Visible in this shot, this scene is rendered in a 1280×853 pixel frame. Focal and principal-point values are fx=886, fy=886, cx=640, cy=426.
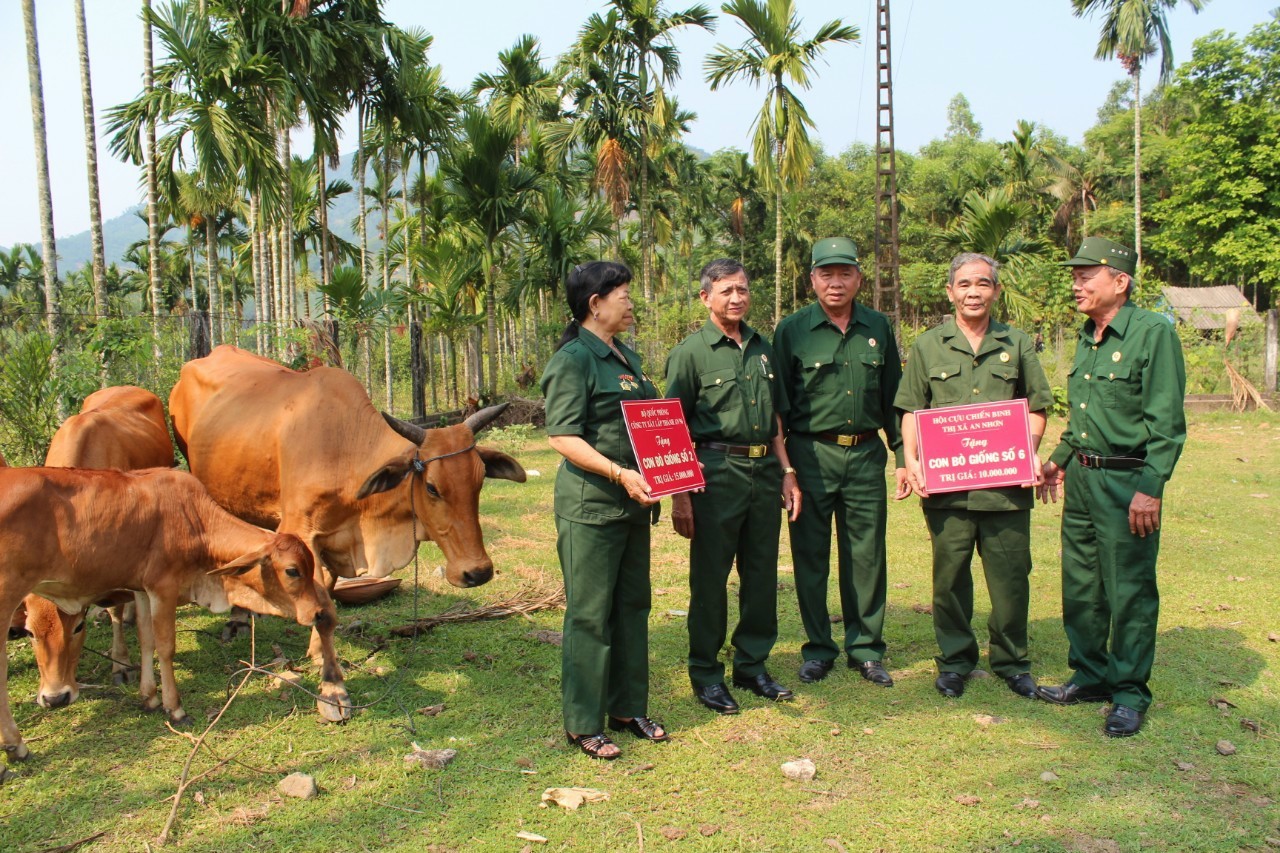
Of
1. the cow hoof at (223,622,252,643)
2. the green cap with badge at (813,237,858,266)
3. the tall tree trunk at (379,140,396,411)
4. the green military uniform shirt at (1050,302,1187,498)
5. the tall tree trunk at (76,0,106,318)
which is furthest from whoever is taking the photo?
the tall tree trunk at (379,140,396,411)

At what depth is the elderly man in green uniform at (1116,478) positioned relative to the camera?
13.4 feet

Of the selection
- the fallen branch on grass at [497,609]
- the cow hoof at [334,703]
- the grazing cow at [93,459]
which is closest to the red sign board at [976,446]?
the fallen branch on grass at [497,609]

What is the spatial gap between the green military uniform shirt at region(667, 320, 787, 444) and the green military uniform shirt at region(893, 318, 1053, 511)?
0.88 m

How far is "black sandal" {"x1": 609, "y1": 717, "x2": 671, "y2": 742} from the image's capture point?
404 cm

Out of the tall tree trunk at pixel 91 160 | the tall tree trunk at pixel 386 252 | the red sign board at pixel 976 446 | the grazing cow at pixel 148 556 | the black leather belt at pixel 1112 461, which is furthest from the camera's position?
the tall tree trunk at pixel 386 252

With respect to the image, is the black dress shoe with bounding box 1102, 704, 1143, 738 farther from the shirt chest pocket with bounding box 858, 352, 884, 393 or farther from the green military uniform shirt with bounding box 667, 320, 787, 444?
the green military uniform shirt with bounding box 667, 320, 787, 444

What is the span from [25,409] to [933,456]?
639 cm

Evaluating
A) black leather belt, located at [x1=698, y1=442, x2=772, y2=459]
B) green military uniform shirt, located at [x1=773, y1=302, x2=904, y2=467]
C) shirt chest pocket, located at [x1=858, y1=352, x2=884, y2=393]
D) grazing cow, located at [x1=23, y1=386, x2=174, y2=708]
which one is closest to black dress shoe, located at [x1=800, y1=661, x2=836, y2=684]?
green military uniform shirt, located at [x1=773, y1=302, x2=904, y2=467]

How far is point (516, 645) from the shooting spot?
539 cm

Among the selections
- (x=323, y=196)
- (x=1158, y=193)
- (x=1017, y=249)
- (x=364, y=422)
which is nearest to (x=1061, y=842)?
(x=364, y=422)

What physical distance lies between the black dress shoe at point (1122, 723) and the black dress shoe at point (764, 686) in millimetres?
1453

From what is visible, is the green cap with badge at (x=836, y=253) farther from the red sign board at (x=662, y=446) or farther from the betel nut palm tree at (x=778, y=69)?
the betel nut palm tree at (x=778, y=69)

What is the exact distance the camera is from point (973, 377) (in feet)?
15.2

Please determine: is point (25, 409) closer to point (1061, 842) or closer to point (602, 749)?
point (602, 749)
